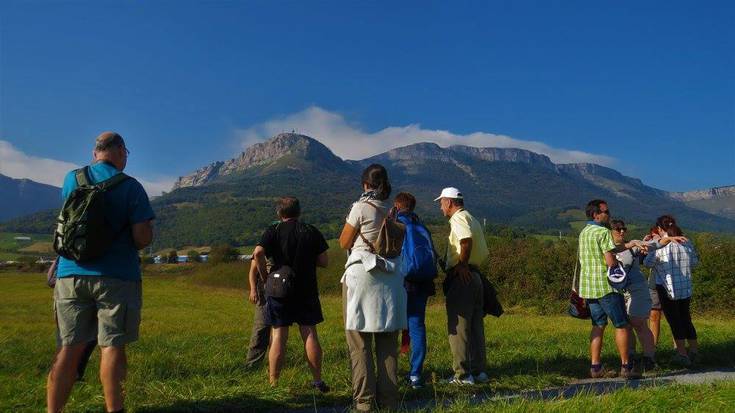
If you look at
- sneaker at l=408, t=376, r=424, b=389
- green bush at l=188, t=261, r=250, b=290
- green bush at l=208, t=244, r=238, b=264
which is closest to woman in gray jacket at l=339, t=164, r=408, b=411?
sneaker at l=408, t=376, r=424, b=389

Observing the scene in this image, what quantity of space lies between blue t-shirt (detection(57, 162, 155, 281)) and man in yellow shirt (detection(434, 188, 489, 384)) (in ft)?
10.7

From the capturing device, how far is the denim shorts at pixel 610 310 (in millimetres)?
6379

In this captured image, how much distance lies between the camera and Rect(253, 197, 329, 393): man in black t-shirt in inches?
211

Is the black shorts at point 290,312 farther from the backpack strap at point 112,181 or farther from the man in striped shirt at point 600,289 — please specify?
the man in striped shirt at point 600,289

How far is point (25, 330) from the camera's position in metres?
15.9

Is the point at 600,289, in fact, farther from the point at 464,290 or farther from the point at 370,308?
the point at 370,308

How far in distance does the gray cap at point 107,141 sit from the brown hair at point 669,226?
23.3 feet

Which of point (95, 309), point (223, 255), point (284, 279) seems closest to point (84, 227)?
point (95, 309)

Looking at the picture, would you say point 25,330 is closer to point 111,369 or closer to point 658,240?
point 111,369

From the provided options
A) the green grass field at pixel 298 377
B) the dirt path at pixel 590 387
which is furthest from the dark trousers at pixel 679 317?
the dirt path at pixel 590 387

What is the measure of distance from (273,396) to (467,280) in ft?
7.84

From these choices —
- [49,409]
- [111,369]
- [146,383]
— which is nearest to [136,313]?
[111,369]

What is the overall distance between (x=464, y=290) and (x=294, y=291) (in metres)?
1.88

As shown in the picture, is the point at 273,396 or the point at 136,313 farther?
the point at 273,396
